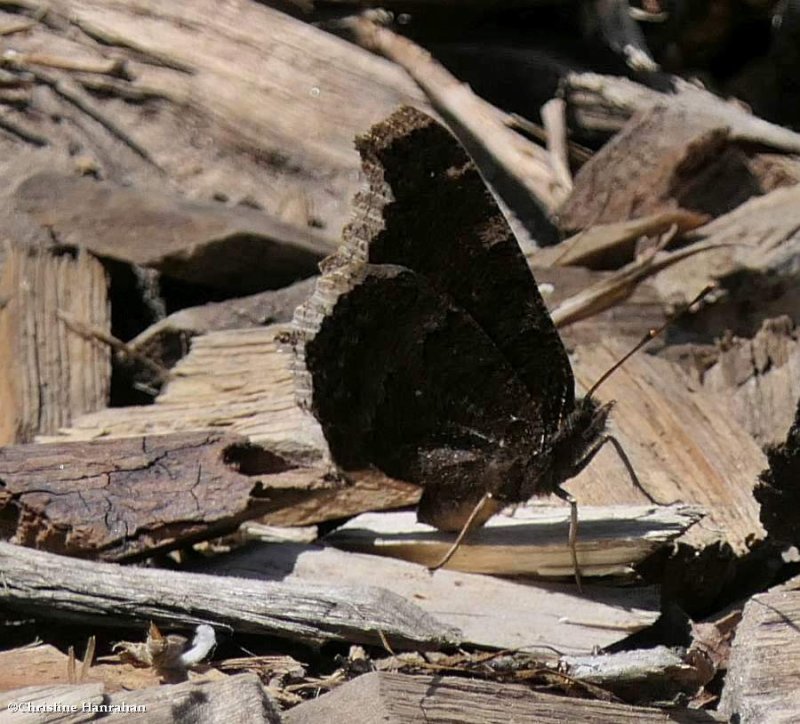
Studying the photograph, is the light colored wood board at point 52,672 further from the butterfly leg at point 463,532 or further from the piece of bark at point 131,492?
the butterfly leg at point 463,532

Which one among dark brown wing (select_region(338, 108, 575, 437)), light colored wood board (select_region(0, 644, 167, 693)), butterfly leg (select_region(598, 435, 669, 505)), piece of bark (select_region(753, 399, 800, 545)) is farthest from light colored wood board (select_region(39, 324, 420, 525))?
piece of bark (select_region(753, 399, 800, 545))

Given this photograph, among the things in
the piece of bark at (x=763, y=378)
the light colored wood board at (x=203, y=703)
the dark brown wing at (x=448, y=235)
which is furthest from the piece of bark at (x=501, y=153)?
the light colored wood board at (x=203, y=703)

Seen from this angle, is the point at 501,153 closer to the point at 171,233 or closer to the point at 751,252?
the point at 751,252

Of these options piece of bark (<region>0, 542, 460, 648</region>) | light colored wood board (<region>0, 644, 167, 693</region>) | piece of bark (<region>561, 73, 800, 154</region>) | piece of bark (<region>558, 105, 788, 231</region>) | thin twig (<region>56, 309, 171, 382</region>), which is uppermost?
piece of bark (<region>561, 73, 800, 154</region>)

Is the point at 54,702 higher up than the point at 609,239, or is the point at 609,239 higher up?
the point at 609,239

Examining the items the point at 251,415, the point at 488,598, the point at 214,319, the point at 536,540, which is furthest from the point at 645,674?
the point at 214,319

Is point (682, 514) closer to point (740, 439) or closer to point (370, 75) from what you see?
point (740, 439)

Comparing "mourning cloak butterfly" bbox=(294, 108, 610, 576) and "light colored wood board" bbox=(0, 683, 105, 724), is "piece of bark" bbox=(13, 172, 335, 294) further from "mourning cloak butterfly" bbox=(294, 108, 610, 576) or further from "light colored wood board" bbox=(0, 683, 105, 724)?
"light colored wood board" bbox=(0, 683, 105, 724)
